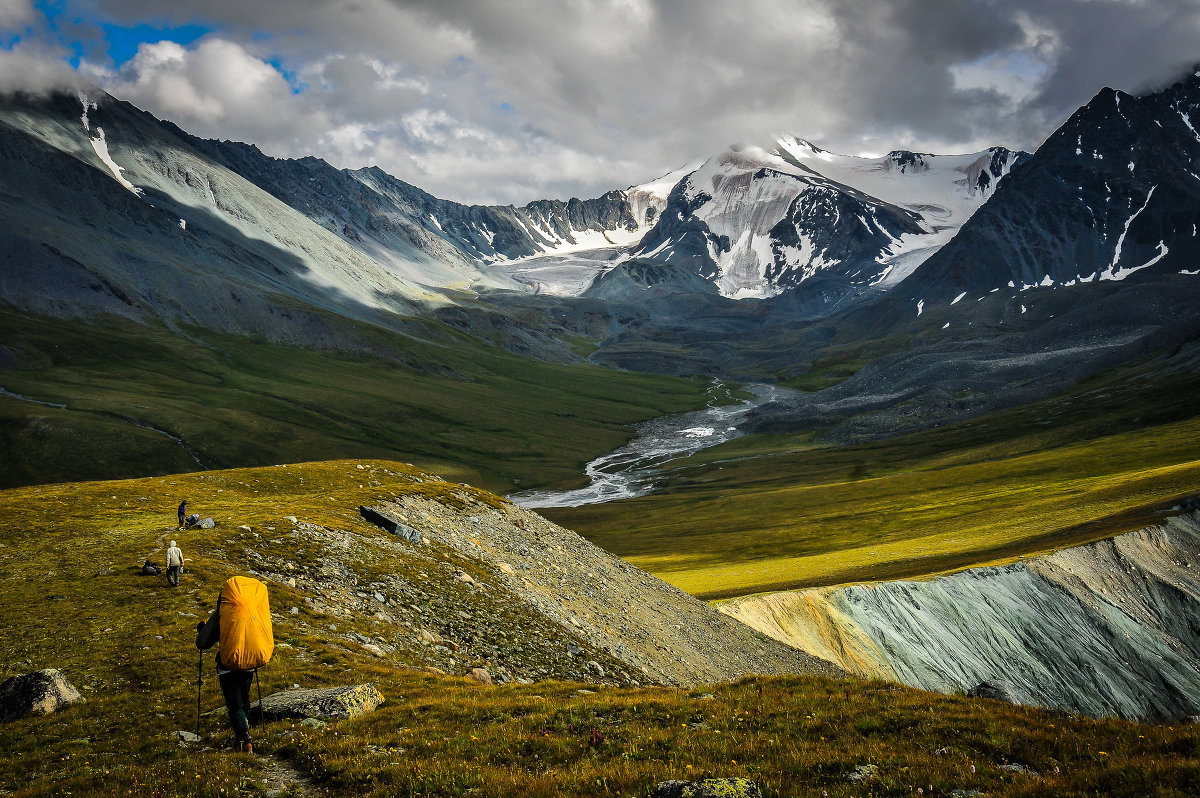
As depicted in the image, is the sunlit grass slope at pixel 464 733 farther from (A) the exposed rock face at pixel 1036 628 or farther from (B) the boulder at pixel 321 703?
(A) the exposed rock face at pixel 1036 628

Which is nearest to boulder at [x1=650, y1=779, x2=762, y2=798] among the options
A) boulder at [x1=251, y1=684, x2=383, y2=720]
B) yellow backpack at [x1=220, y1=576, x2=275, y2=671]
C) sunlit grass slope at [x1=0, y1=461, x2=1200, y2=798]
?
sunlit grass slope at [x1=0, y1=461, x2=1200, y2=798]

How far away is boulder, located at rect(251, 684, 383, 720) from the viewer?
17.2 m

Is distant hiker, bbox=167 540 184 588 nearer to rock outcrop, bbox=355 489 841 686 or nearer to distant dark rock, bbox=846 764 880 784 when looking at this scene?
rock outcrop, bbox=355 489 841 686

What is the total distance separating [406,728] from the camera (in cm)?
1622

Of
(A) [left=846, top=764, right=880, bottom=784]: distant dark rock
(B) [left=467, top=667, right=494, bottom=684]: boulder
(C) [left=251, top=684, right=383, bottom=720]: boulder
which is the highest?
(A) [left=846, top=764, right=880, bottom=784]: distant dark rock

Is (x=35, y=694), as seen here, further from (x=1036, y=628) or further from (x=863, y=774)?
(x=1036, y=628)

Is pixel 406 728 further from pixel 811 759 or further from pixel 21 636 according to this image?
pixel 21 636

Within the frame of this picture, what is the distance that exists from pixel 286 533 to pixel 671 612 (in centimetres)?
2550

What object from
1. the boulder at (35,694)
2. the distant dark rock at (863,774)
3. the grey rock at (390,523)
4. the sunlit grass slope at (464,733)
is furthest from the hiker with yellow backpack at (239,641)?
the grey rock at (390,523)

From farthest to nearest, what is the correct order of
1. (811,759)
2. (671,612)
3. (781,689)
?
(671,612) < (781,689) < (811,759)

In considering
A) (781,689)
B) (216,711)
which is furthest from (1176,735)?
(216,711)

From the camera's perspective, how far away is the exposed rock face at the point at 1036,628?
57.7 m

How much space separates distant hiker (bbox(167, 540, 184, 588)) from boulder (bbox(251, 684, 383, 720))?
1072 cm

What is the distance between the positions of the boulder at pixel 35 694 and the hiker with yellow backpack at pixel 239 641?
5.47 m
